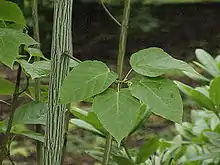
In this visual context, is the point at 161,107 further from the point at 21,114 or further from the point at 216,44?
the point at 216,44

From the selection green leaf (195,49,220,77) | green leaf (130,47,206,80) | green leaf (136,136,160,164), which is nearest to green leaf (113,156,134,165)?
green leaf (136,136,160,164)

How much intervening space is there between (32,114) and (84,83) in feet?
0.68

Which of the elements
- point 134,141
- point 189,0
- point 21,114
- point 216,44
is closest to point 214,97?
point 21,114

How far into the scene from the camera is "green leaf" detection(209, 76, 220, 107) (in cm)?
Answer: 92

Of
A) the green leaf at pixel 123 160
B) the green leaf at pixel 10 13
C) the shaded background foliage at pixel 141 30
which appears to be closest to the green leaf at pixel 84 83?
the green leaf at pixel 10 13

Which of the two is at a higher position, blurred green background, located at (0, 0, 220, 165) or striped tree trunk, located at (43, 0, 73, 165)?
striped tree trunk, located at (43, 0, 73, 165)

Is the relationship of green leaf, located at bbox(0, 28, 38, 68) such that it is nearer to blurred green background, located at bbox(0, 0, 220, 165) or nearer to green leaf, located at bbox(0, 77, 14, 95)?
green leaf, located at bbox(0, 77, 14, 95)

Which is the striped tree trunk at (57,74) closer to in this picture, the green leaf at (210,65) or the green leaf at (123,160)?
the green leaf at (123,160)

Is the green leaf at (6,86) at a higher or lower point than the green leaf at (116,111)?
lower

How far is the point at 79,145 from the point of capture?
2.94 metres

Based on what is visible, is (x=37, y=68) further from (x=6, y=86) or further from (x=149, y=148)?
(x=149, y=148)

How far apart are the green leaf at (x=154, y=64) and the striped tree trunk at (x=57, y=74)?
8 cm

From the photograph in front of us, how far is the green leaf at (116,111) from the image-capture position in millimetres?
481

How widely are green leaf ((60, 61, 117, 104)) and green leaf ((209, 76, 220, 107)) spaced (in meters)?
0.45
